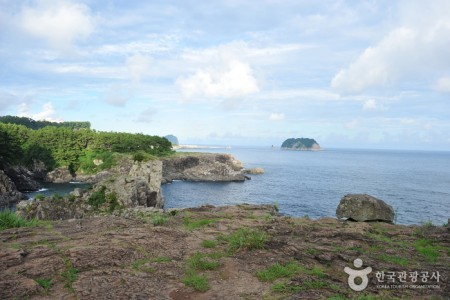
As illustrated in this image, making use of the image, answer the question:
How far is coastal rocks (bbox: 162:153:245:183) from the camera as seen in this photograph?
118 meters

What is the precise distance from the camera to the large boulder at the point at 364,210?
22.5 m

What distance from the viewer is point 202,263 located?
11.9 m

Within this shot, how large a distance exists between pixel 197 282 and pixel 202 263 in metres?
1.47

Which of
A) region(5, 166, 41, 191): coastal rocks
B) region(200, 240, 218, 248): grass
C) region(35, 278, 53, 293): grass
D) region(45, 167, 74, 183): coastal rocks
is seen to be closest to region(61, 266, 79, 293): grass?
region(35, 278, 53, 293): grass

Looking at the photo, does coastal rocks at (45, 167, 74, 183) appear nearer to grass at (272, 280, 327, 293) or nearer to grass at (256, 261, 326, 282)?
grass at (256, 261, 326, 282)

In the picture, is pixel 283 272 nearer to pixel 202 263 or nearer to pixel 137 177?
pixel 202 263

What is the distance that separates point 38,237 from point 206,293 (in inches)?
373

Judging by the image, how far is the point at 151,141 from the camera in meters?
133

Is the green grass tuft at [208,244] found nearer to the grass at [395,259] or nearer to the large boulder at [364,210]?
the grass at [395,259]

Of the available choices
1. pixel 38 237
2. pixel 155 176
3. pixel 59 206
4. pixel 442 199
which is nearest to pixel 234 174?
pixel 155 176

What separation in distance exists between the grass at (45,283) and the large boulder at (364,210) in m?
19.2

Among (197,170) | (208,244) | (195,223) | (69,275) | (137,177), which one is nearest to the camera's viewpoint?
(69,275)

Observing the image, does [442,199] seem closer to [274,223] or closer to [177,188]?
[177,188]

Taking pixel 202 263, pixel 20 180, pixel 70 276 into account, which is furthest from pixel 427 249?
pixel 20 180
